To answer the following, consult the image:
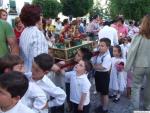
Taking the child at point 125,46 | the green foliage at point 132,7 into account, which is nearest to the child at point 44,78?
the child at point 125,46

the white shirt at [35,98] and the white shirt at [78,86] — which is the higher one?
the white shirt at [35,98]

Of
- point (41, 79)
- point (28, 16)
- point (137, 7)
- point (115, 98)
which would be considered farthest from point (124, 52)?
point (137, 7)

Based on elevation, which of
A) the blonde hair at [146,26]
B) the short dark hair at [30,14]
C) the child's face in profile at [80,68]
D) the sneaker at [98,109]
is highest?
the short dark hair at [30,14]

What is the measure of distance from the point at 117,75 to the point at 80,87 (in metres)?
2.36

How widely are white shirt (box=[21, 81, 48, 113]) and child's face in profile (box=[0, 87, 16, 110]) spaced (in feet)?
2.40

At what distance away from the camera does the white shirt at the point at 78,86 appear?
5388mm

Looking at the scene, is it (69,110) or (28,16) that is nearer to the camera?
(28,16)

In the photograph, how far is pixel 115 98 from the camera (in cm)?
757

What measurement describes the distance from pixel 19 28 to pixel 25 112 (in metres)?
4.62

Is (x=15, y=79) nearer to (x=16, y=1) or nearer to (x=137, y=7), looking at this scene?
(x=137, y=7)

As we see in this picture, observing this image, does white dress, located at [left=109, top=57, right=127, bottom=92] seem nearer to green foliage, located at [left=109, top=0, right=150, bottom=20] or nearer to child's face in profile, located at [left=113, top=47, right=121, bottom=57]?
child's face in profile, located at [left=113, top=47, right=121, bottom=57]

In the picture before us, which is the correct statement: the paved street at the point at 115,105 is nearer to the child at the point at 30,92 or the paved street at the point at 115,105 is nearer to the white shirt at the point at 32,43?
the white shirt at the point at 32,43

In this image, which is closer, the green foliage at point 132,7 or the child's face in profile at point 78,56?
the child's face in profile at point 78,56

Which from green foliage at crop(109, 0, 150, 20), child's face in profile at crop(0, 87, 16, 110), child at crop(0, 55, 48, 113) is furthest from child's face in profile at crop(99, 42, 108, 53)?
green foliage at crop(109, 0, 150, 20)
